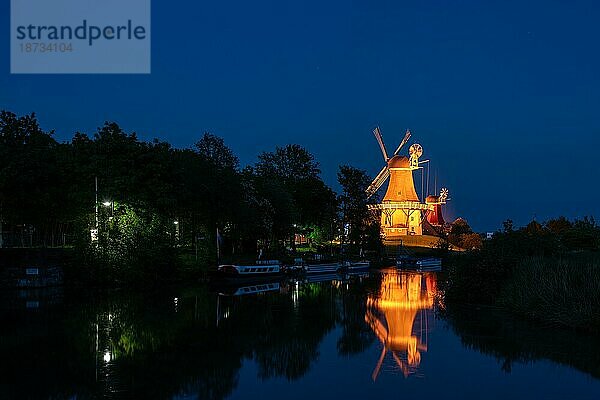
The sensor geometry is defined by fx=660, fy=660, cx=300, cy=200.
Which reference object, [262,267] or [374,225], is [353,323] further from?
[374,225]

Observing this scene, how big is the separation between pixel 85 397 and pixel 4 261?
30.0 m

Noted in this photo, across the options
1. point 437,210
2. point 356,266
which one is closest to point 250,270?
point 356,266

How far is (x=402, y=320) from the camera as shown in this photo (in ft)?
111

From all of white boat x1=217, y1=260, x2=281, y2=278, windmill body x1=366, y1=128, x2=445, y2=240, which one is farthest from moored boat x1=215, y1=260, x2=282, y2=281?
windmill body x1=366, y1=128, x2=445, y2=240

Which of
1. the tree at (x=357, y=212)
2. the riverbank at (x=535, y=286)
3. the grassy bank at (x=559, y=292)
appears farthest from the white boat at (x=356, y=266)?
the grassy bank at (x=559, y=292)

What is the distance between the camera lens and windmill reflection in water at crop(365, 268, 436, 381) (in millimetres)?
24188

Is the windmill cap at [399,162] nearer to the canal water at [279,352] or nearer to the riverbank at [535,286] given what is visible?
the riverbank at [535,286]

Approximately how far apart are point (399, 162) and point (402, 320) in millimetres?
97809

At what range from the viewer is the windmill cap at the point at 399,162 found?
129500 millimetres

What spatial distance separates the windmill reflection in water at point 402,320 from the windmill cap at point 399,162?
7348 cm

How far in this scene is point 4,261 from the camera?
146 ft

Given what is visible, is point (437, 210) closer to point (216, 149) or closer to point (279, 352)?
point (216, 149)

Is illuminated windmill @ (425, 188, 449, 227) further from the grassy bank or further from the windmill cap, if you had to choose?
the grassy bank

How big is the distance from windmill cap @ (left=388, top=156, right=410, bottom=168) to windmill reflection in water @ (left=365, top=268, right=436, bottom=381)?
73484 millimetres
